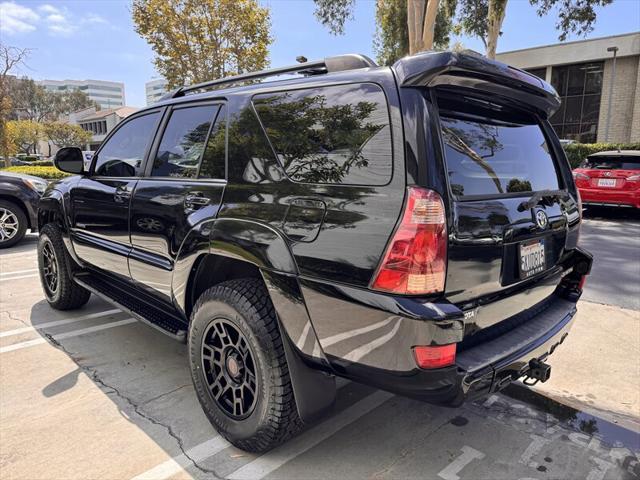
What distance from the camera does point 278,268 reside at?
79.0 inches

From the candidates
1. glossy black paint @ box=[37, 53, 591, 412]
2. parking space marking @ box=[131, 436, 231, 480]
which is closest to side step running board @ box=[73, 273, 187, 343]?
glossy black paint @ box=[37, 53, 591, 412]

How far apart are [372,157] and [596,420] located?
83.6 inches

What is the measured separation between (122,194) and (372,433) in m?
2.29

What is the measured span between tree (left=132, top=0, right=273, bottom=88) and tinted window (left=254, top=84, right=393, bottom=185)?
1824 cm

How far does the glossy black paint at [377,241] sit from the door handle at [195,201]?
0.01m

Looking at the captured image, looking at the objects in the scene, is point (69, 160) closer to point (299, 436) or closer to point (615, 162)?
point (299, 436)

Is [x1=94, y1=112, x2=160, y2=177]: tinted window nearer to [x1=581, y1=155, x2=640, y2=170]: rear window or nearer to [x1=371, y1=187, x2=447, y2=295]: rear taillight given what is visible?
[x1=371, y1=187, x2=447, y2=295]: rear taillight

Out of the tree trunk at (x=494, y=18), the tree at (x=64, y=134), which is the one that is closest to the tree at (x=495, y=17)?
the tree trunk at (x=494, y=18)

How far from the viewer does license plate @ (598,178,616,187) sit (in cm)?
941

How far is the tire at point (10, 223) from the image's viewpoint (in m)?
7.36

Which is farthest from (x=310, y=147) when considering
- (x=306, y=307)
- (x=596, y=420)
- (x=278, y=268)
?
(x=596, y=420)

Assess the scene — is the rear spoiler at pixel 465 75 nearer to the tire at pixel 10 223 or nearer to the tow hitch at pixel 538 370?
the tow hitch at pixel 538 370

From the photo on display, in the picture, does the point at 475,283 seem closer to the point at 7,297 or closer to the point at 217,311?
the point at 217,311

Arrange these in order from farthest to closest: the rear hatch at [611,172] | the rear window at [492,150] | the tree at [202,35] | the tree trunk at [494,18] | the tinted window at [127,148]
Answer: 1. the tree at [202,35]
2. the tree trunk at [494,18]
3. the rear hatch at [611,172]
4. the tinted window at [127,148]
5. the rear window at [492,150]
